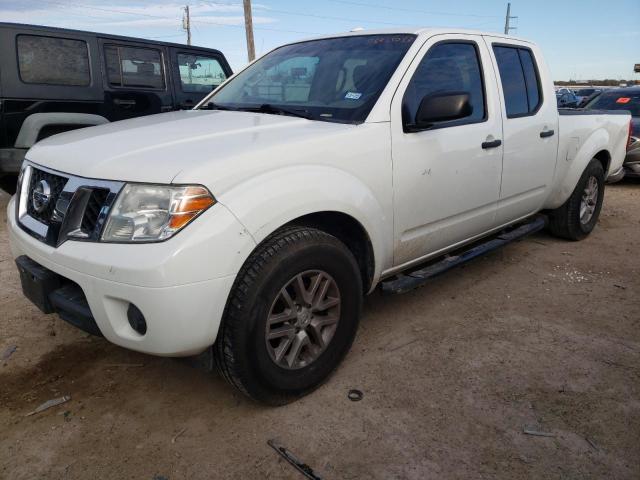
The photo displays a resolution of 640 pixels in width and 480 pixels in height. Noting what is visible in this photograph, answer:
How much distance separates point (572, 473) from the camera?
6.51ft

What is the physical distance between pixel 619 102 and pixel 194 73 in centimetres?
744

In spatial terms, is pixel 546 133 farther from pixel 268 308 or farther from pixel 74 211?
pixel 74 211

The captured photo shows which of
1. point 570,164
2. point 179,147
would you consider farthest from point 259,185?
point 570,164

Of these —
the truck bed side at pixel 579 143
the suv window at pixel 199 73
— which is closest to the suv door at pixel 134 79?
the suv window at pixel 199 73

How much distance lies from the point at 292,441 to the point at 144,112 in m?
4.91

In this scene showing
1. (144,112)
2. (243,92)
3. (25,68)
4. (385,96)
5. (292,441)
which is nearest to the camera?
(292,441)

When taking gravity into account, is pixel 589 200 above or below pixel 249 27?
below

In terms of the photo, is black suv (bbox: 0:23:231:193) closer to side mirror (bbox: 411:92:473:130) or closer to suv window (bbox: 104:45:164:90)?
suv window (bbox: 104:45:164:90)

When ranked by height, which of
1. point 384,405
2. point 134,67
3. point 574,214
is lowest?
point 384,405

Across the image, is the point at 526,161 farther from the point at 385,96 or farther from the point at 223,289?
the point at 223,289

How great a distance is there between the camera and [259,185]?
2.07 meters

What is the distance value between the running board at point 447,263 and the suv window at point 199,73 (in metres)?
4.31

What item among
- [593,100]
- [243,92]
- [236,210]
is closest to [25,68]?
[243,92]

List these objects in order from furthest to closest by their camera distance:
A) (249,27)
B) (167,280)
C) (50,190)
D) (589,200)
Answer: (249,27) < (589,200) < (50,190) < (167,280)
